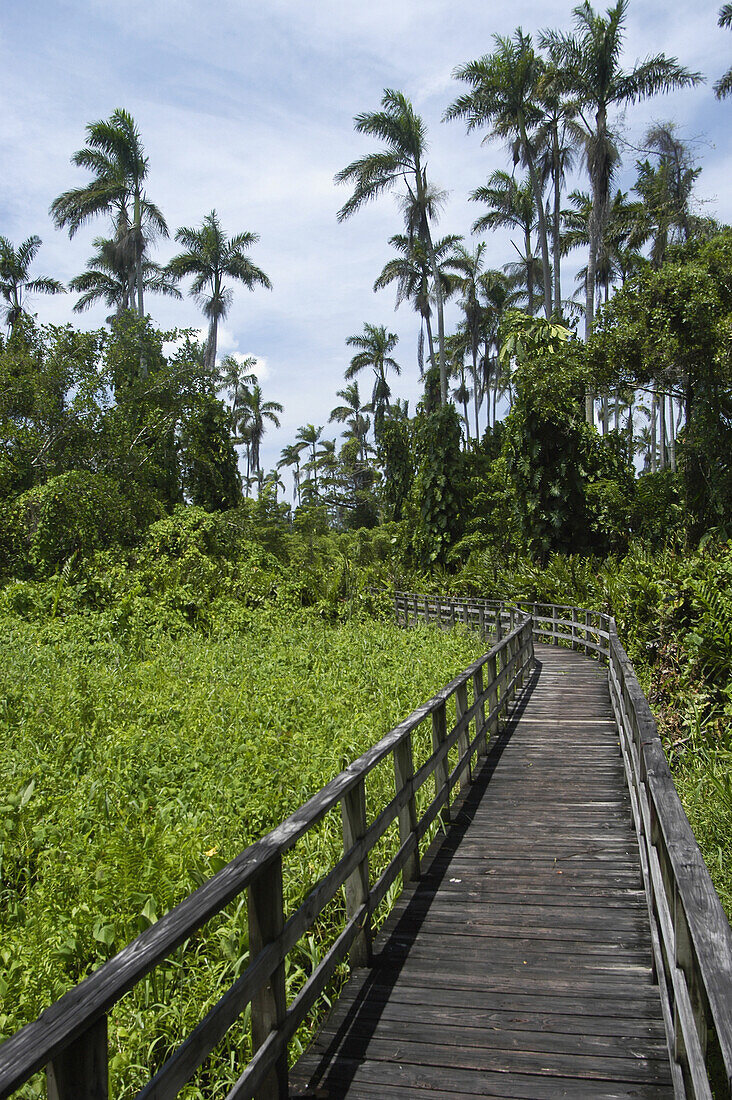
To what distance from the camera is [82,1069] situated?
1.90 metres

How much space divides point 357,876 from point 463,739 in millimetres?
3635

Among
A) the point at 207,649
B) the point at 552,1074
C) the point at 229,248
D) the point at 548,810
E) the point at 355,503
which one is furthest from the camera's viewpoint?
the point at 355,503

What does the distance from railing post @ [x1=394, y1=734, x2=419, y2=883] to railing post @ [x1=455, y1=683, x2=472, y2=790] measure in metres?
1.64

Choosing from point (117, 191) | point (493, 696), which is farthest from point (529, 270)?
point (493, 696)

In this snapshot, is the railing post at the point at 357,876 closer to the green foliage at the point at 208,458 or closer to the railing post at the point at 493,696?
the railing post at the point at 493,696

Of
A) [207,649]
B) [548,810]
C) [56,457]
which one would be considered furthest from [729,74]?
[548,810]

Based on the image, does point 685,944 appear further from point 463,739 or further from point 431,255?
point 431,255

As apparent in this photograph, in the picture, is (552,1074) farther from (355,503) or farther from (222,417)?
(355,503)

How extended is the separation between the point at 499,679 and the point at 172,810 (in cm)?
547

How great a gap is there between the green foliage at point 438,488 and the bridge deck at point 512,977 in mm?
28250

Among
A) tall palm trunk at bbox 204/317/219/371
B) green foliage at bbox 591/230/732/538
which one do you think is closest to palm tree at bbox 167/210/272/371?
tall palm trunk at bbox 204/317/219/371

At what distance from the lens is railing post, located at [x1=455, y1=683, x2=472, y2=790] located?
7352mm

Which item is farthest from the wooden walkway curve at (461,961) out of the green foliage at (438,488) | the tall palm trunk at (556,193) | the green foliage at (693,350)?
the tall palm trunk at (556,193)

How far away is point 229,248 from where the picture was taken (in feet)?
136
